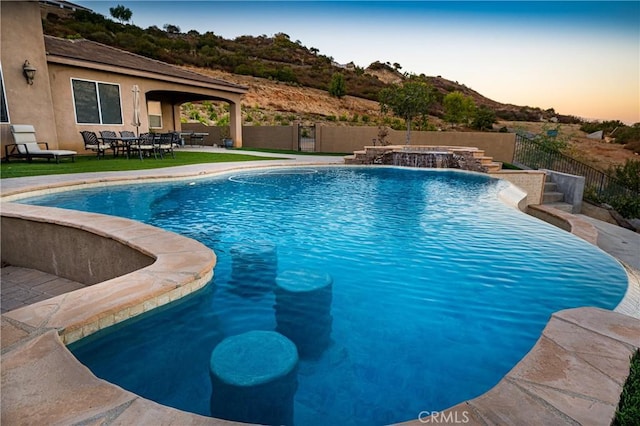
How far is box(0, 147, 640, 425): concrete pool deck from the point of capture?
1.64 metres

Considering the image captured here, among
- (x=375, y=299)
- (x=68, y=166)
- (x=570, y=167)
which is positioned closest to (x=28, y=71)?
(x=68, y=166)

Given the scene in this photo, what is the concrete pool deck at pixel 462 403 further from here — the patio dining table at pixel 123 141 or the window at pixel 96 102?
the window at pixel 96 102

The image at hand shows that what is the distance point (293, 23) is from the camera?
79.5ft

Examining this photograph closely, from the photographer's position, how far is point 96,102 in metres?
14.0

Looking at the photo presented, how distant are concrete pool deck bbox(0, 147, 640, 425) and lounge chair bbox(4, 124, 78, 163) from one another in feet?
35.1

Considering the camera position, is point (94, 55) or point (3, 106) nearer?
point (3, 106)

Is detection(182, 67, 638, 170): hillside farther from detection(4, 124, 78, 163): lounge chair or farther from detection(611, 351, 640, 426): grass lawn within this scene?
detection(611, 351, 640, 426): grass lawn

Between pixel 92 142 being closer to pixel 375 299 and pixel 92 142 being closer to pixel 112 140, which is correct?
pixel 112 140

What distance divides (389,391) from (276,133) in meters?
20.9

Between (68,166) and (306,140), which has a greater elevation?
(306,140)

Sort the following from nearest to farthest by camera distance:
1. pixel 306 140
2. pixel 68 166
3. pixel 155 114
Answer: pixel 68 166, pixel 155 114, pixel 306 140

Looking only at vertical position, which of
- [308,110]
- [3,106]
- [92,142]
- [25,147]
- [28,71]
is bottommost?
[25,147]

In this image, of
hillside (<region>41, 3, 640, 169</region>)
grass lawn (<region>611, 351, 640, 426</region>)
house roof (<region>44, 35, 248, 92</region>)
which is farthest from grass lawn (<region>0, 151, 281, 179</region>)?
hillside (<region>41, 3, 640, 169</region>)

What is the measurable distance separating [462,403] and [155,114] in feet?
72.3
